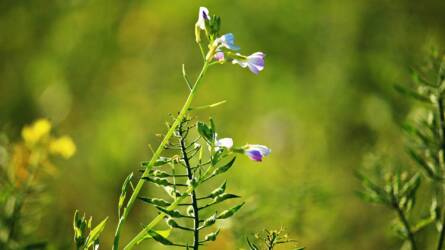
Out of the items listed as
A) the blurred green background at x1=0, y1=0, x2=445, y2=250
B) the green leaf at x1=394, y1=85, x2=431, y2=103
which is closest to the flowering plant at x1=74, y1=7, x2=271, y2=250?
the green leaf at x1=394, y1=85, x2=431, y2=103

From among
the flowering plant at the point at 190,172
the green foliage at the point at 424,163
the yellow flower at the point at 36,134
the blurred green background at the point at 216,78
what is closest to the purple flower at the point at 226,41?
the flowering plant at the point at 190,172

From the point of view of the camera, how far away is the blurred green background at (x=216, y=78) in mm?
3318

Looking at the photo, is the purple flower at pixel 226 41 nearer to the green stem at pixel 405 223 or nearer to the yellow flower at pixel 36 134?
the green stem at pixel 405 223

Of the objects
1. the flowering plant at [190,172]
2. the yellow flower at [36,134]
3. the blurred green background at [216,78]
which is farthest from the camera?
the blurred green background at [216,78]

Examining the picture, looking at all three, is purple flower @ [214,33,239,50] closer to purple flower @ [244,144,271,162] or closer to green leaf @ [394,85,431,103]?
purple flower @ [244,144,271,162]

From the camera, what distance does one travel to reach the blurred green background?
3.32m

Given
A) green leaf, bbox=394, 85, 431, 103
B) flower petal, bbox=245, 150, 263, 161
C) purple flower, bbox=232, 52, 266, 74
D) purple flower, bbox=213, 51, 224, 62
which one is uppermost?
green leaf, bbox=394, 85, 431, 103

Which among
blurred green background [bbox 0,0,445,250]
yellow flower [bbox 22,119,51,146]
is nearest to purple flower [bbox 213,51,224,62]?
yellow flower [bbox 22,119,51,146]

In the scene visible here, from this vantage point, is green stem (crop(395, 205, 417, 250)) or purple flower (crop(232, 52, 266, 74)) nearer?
purple flower (crop(232, 52, 266, 74))

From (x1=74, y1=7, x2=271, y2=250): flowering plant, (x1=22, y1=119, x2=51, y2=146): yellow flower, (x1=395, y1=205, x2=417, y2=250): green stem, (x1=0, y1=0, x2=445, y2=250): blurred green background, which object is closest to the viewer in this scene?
(x1=74, y1=7, x2=271, y2=250): flowering plant

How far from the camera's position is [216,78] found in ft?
13.3

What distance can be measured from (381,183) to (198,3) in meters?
2.59

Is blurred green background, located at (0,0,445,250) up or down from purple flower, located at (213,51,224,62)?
up

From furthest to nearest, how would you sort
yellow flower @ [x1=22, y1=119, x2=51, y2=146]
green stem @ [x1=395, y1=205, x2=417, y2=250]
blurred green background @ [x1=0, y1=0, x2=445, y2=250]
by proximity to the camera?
blurred green background @ [x1=0, y1=0, x2=445, y2=250], yellow flower @ [x1=22, y1=119, x2=51, y2=146], green stem @ [x1=395, y1=205, x2=417, y2=250]
